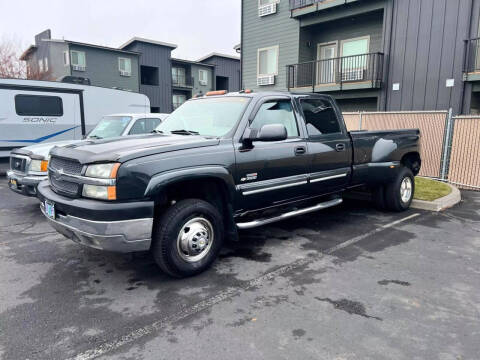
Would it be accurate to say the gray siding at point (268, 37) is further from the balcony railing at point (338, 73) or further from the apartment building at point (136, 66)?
A: the apartment building at point (136, 66)

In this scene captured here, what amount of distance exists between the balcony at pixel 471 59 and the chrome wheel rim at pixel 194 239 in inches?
455

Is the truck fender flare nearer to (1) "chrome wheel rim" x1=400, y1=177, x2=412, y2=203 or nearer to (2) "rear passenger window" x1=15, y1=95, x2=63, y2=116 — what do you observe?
(1) "chrome wheel rim" x1=400, y1=177, x2=412, y2=203

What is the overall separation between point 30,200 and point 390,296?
7.31 metres

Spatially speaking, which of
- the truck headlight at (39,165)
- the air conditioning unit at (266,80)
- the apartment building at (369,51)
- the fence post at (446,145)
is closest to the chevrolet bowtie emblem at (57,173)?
the truck headlight at (39,165)

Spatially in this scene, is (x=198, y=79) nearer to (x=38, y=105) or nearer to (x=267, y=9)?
(x=267, y=9)

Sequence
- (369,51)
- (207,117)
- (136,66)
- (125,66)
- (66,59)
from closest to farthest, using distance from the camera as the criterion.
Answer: (207,117) → (369,51) → (66,59) → (125,66) → (136,66)

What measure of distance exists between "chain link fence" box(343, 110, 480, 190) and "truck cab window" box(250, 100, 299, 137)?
640 cm

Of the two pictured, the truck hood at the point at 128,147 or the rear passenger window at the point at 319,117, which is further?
the rear passenger window at the point at 319,117

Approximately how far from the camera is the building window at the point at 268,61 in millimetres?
17797

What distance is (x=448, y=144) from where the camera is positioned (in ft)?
31.5

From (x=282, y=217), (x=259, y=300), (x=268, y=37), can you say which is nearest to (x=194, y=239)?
(x=259, y=300)

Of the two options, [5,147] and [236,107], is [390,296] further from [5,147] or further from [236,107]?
[5,147]

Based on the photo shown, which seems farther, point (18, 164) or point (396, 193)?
point (18, 164)

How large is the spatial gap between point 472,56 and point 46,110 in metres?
13.8
